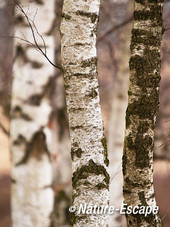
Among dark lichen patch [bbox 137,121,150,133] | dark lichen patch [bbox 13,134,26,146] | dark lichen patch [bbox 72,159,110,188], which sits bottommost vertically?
dark lichen patch [bbox 72,159,110,188]

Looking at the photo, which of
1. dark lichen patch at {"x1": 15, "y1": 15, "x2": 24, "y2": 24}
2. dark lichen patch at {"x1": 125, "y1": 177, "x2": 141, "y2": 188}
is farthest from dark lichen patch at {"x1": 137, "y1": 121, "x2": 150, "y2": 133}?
dark lichen patch at {"x1": 15, "y1": 15, "x2": 24, "y2": 24}

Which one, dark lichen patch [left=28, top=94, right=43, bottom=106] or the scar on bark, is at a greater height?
dark lichen patch [left=28, top=94, right=43, bottom=106]

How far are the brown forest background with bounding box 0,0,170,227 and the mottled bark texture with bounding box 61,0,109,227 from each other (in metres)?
0.95

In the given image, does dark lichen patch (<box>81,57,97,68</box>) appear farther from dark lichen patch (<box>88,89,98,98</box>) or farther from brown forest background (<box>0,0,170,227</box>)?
brown forest background (<box>0,0,170,227</box>)

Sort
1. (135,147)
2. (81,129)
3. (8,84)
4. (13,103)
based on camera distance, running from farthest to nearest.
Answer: (8,84)
(13,103)
(135,147)
(81,129)

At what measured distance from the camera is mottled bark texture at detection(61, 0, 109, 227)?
2178mm

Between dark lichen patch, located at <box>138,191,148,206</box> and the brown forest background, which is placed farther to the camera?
the brown forest background

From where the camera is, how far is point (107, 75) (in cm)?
962

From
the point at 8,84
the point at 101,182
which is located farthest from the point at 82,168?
the point at 8,84

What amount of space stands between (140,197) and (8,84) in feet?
16.6

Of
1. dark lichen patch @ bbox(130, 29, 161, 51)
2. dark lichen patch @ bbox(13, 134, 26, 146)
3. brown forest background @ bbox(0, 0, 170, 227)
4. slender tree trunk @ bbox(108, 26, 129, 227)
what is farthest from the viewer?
brown forest background @ bbox(0, 0, 170, 227)

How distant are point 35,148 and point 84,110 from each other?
1501 millimetres

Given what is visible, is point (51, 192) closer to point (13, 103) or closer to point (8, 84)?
point (13, 103)

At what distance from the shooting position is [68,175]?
5.89 metres
